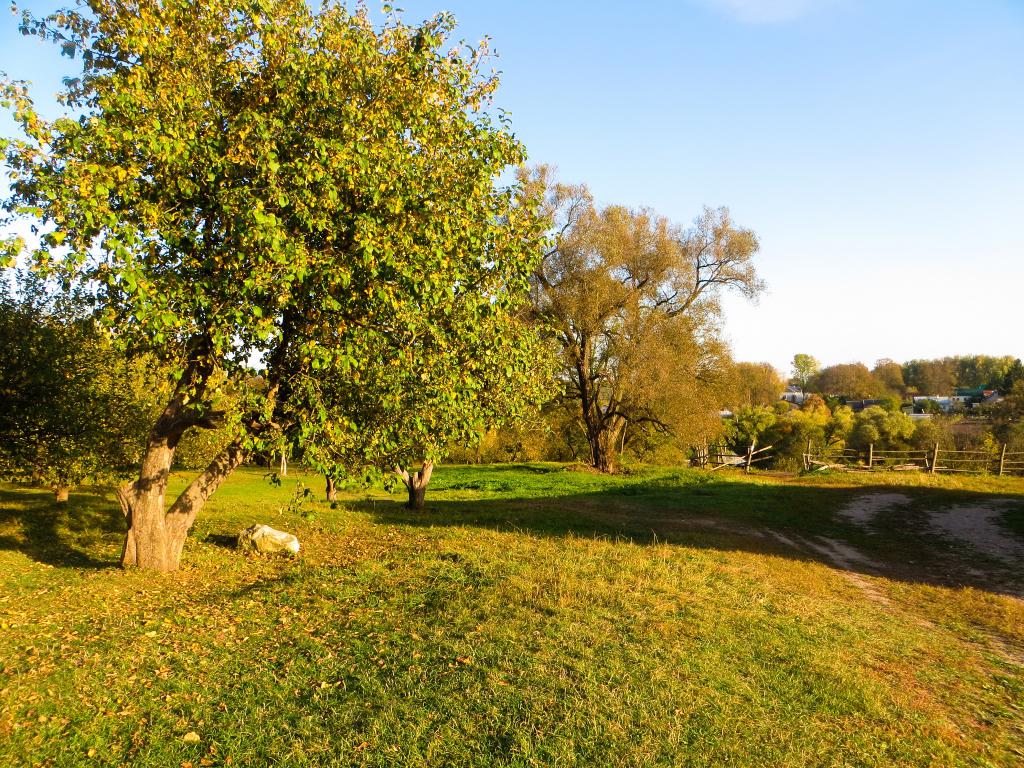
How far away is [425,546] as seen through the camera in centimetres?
1465

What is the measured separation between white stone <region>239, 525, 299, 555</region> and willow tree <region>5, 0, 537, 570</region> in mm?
2548

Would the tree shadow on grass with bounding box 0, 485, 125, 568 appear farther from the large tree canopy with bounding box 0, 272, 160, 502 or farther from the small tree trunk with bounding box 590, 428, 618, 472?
the small tree trunk with bounding box 590, 428, 618, 472

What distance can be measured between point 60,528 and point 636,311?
30359mm

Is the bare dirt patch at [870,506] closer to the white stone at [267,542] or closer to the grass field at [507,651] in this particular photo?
the grass field at [507,651]

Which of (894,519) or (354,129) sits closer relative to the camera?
(354,129)

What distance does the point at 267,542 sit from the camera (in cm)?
1448

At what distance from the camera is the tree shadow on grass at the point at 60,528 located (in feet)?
43.4

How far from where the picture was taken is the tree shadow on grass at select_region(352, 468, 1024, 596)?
15344 mm

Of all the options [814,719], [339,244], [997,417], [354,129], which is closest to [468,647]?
[814,719]

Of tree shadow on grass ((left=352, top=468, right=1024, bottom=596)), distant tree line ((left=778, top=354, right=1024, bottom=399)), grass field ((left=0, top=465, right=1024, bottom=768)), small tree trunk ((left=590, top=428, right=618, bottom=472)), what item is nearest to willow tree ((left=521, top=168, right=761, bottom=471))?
small tree trunk ((left=590, top=428, right=618, bottom=472))

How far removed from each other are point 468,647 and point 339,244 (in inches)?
265

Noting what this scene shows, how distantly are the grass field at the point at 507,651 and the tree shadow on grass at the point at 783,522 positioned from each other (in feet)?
0.79

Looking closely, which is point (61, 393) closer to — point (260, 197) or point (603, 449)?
point (260, 197)

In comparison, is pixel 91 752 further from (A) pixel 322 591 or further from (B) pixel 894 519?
(B) pixel 894 519
